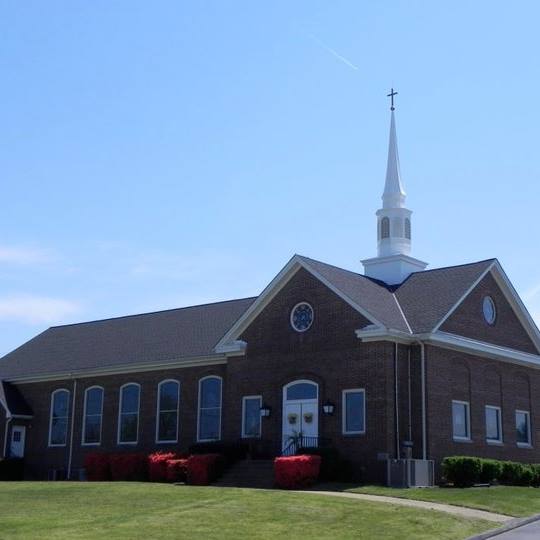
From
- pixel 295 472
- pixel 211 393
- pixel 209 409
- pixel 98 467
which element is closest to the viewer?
pixel 295 472

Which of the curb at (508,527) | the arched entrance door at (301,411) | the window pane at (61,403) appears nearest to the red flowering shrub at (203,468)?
the arched entrance door at (301,411)

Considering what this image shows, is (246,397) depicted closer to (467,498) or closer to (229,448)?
(229,448)

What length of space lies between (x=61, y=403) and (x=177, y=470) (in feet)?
42.9

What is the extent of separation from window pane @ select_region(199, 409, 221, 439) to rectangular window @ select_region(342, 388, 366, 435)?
7.26 m

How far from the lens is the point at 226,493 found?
26047 mm

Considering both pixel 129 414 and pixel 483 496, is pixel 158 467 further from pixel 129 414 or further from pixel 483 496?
pixel 483 496

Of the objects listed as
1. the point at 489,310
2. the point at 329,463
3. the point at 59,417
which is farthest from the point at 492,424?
the point at 59,417

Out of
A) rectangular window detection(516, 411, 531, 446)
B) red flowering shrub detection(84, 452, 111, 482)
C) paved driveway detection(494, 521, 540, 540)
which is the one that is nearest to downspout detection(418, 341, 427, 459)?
rectangular window detection(516, 411, 531, 446)

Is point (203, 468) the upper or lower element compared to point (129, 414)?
lower

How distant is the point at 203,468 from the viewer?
106ft

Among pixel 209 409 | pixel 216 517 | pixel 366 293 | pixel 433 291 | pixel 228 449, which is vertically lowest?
pixel 216 517

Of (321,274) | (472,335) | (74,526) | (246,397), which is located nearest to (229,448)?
(246,397)

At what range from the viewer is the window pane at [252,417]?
1401 inches

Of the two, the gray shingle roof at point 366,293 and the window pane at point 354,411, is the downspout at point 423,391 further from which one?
the window pane at point 354,411
